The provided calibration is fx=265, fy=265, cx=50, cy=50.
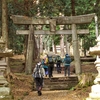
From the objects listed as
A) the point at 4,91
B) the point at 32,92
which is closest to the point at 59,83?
the point at 32,92

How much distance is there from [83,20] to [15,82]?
6627 millimetres

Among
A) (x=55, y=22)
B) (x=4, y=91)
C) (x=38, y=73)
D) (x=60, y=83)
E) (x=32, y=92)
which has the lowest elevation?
(x=32, y=92)

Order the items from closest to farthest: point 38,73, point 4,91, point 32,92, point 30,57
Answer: point 4,91, point 38,73, point 32,92, point 30,57

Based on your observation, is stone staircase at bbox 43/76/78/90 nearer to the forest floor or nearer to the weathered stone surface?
the forest floor

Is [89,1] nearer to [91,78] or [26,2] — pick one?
[26,2]

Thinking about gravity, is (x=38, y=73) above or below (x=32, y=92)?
above

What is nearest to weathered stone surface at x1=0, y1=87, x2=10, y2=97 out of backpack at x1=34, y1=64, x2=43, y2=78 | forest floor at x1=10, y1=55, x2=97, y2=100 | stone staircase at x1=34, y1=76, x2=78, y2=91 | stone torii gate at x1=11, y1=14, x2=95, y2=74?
forest floor at x1=10, y1=55, x2=97, y2=100

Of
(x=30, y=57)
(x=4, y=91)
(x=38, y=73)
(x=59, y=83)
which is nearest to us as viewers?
(x=4, y=91)

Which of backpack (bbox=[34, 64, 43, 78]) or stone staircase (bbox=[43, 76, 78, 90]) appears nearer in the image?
backpack (bbox=[34, 64, 43, 78])

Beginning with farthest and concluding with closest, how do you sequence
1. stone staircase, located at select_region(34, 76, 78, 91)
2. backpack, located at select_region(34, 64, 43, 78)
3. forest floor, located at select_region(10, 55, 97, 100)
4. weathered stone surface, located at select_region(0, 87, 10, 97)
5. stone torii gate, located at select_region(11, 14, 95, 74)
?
stone torii gate, located at select_region(11, 14, 95, 74) < stone staircase, located at select_region(34, 76, 78, 91) < backpack, located at select_region(34, 64, 43, 78) < forest floor, located at select_region(10, 55, 97, 100) < weathered stone surface, located at select_region(0, 87, 10, 97)

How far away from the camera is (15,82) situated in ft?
51.4

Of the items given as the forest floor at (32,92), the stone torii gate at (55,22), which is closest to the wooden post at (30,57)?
the stone torii gate at (55,22)

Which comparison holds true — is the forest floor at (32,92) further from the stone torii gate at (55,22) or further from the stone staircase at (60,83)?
the stone torii gate at (55,22)

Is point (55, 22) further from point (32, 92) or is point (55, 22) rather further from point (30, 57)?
point (32, 92)
